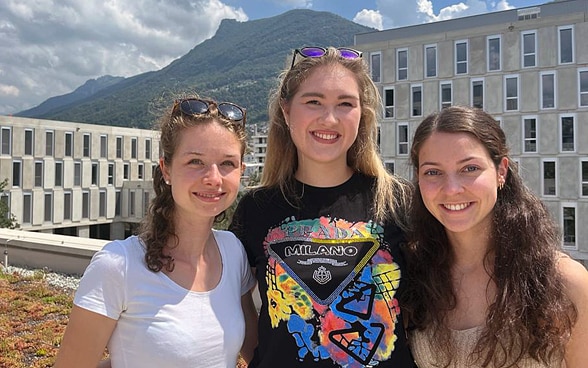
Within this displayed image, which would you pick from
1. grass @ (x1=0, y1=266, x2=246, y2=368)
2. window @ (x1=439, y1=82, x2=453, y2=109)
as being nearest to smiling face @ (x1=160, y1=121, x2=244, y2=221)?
grass @ (x1=0, y1=266, x2=246, y2=368)

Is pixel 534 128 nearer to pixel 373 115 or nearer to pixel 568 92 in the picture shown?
pixel 568 92

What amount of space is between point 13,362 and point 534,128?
3005 centimetres

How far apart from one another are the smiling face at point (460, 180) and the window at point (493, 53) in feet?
103

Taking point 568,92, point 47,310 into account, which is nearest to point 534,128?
point 568,92

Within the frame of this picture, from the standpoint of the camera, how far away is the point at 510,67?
2967 centimetres

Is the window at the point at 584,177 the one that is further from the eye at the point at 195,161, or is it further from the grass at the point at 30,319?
the eye at the point at 195,161

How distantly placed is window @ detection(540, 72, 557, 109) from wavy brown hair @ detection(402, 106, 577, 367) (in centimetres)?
3000

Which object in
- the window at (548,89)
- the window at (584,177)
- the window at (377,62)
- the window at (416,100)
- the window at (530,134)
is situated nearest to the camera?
the window at (584,177)

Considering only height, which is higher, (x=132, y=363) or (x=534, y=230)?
(x=534, y=230)

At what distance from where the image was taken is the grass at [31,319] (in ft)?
15.2

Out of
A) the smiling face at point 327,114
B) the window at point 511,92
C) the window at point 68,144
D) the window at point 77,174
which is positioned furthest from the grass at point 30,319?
the window at point 77,174

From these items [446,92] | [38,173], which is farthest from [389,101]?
[38,173]

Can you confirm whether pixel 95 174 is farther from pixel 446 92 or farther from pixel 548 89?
pixel 548 89

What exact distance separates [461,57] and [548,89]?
565 centimetres
